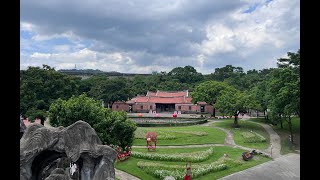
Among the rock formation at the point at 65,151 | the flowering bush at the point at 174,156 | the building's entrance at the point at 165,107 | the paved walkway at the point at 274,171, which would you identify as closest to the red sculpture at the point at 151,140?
the flowering bush at the point at 174,156

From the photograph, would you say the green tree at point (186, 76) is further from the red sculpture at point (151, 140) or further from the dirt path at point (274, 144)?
the red sculpture at point (151, 140)

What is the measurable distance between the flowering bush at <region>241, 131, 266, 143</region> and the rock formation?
23.3 m

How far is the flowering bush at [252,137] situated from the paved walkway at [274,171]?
7099 mm

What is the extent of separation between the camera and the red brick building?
61.2 m

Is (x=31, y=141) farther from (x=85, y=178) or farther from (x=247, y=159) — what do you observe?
(x=247, y=159)

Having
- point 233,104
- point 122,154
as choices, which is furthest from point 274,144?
point 122,154

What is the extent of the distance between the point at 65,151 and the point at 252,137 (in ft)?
85.8

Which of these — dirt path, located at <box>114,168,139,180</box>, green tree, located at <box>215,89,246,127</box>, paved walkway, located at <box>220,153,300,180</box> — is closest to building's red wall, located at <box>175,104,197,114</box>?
green tree, located at <box>215,89,246,127</box>

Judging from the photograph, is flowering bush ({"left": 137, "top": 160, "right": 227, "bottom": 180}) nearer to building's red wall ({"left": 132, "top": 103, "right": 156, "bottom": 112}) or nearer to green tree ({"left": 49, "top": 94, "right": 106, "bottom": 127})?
green tree ({"left": 49, "top": 94, "right": 106, "bottom": 127})

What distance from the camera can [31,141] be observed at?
41.9 ft

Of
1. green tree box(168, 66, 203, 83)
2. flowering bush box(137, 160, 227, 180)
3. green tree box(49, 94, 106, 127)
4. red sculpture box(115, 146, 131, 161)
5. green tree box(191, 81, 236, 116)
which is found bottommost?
flowering bush box(137, 160, 227, 180)

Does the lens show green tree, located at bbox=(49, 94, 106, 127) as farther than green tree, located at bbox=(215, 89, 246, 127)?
No
